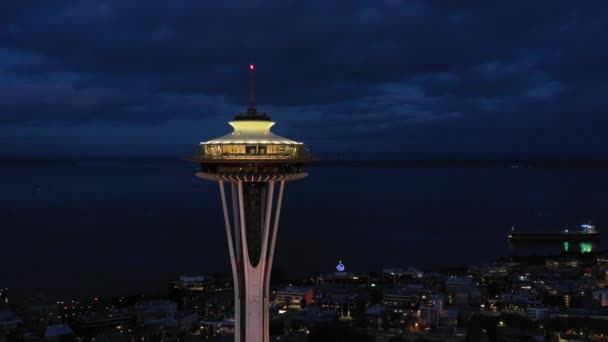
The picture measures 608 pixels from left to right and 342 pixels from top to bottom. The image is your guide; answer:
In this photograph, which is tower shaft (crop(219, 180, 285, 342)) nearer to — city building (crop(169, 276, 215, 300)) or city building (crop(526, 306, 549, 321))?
city building (crop(526, 306, 549, 321))

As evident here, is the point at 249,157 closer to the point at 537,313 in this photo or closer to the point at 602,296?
the point at 537,313

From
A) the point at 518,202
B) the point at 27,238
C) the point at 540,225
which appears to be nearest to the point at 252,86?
the point at 27,238

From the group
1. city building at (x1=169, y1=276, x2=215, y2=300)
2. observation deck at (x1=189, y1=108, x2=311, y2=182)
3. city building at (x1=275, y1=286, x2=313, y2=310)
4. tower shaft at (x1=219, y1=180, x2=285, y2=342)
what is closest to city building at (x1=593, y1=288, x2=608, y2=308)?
city building at (x1=275, y1=286, x2=313, y2=310)

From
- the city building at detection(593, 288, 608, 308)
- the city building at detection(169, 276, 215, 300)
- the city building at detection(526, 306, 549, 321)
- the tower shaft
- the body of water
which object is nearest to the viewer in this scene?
the tower shaft

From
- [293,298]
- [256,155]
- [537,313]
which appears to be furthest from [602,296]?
Result: [256,155]

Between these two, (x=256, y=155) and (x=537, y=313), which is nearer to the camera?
(x=256, y=155)

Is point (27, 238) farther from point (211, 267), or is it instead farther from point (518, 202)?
point (518, 202)

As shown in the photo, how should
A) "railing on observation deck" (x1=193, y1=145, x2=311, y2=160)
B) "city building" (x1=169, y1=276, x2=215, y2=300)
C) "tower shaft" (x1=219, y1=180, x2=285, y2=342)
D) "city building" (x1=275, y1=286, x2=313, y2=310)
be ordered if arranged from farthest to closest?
"city building" (x1=169, y1=276, x2=215, y2=300), "city building" (x1=275, y1=286, x2=313, y2=310), "tower shaft" (x1=219, y1=180, x2=285, y2=342), "railing on observation deck" (x1=193, y1=145, x2=311, y2=160)
